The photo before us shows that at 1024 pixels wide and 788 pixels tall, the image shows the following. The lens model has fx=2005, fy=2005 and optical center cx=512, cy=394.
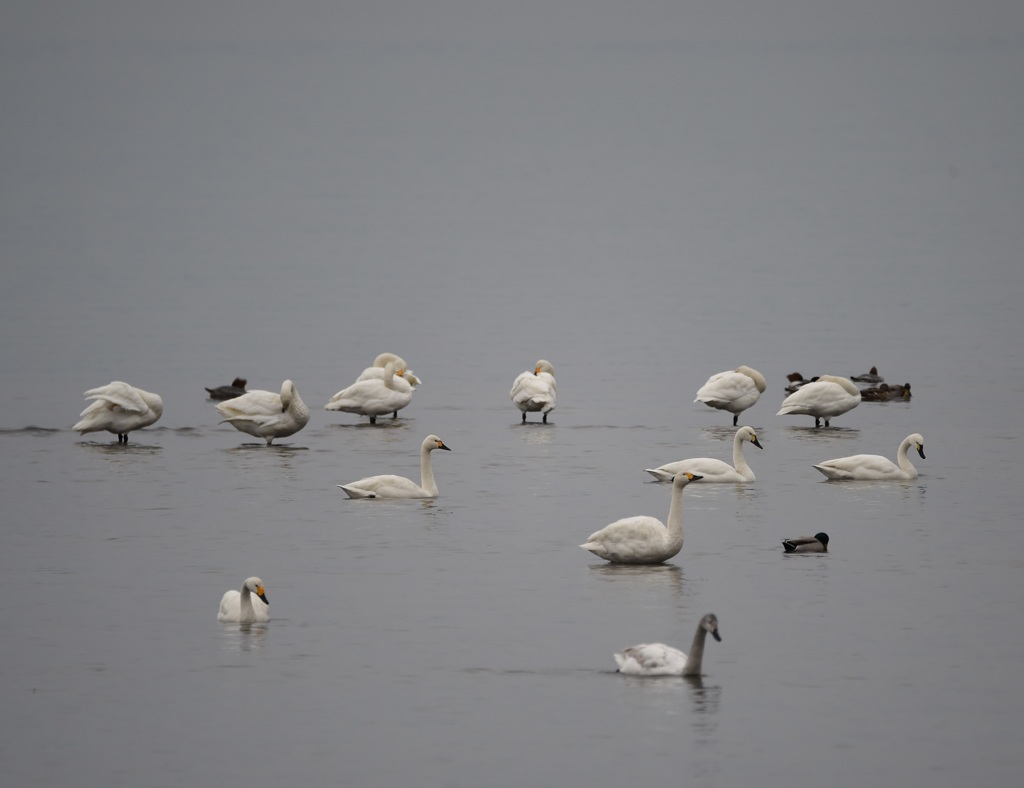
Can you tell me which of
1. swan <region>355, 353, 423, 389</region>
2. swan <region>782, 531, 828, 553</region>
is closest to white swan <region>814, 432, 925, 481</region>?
swan <region>782, 531, 828, 553</region>

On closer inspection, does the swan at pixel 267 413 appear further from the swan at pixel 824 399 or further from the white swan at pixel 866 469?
the white swan at pixel 866 469

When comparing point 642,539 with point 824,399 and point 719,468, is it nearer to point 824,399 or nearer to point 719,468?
point 719,468

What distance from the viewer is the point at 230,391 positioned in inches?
1347

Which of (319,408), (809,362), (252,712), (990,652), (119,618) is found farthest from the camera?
(809,362)

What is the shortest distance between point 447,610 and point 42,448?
1219cm

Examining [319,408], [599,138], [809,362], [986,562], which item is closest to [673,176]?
[599,138]

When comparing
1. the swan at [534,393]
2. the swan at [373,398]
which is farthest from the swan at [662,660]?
the swan at [373,398]

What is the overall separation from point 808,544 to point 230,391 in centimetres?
1593

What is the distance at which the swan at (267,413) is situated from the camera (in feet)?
94.4

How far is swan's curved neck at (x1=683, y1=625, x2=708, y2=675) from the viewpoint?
15492 mm

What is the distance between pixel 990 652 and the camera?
16594 millimetres

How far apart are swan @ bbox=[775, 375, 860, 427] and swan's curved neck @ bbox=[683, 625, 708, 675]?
14.8 metres

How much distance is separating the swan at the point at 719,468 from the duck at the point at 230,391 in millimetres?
11038

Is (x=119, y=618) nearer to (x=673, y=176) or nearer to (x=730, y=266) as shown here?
(x=730, y=266)
